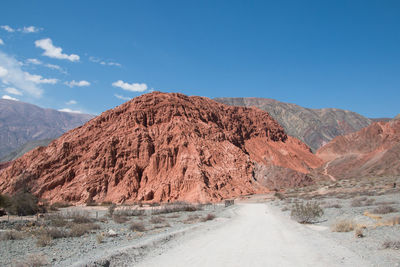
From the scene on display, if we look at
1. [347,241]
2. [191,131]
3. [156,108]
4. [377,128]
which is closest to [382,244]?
[347,241]

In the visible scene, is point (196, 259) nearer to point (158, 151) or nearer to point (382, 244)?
point (382, 244)

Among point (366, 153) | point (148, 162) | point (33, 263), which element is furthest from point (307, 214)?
point (366, 153)

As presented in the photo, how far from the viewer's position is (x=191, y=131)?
194 feet

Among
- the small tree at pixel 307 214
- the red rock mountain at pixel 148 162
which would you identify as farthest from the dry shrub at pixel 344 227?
the red rock mountain at pixel 148 162

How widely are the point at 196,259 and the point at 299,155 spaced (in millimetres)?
81702

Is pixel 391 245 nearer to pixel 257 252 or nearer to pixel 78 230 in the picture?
pixel 257 252

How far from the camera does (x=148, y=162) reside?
2126 inches

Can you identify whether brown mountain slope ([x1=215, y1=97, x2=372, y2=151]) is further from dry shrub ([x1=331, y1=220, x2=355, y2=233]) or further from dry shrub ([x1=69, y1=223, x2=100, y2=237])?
dry shrub ([x1=69, y1=223, x2=100, y2=237])

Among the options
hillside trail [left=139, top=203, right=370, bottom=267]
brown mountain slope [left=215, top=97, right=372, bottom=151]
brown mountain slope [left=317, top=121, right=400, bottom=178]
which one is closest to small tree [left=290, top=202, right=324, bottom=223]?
hillside trail [left=139, top=203, right=370, bottom=267]

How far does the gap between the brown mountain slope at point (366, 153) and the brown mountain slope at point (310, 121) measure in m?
52.1

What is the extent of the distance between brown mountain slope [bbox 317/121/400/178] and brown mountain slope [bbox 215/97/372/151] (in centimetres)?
5212

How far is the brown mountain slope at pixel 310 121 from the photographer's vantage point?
158 meters

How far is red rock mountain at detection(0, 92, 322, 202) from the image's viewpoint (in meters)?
47.6

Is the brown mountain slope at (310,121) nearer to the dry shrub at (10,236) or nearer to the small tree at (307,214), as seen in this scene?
the small tree at (307,214)
